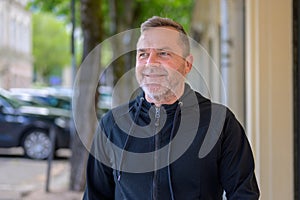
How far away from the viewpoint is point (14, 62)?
4273 millimetres

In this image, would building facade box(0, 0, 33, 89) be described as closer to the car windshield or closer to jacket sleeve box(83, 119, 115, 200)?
the car windshield

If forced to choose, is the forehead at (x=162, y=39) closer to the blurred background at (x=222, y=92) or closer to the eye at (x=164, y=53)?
the eye at (x=164, y=53)

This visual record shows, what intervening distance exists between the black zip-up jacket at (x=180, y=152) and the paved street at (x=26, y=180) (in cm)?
385

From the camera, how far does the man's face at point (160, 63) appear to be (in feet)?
5.61

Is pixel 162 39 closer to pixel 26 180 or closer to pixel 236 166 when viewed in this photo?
pixel 236 166

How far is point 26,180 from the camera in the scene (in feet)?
22.9

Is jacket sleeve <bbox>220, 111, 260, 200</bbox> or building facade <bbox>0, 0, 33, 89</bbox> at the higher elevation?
building facade <bbox>0, 0, 33, 89</bbox>

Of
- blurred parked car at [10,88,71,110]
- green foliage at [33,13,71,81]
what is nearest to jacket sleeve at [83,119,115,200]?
blurred parked car at [10,88,71,110]

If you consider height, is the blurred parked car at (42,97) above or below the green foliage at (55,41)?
below

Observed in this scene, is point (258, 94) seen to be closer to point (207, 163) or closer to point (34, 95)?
point (207, 163)

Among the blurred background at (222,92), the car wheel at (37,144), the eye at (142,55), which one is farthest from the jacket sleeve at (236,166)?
the car wheel at (37,144)

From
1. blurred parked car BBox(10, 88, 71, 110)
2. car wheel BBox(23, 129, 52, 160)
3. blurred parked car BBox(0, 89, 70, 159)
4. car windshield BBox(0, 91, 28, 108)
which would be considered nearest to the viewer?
car windshield BBox(0, 91, 28, 108)

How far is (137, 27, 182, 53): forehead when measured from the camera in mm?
1714

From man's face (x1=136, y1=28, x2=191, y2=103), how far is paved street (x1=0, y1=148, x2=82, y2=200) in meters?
3.93
